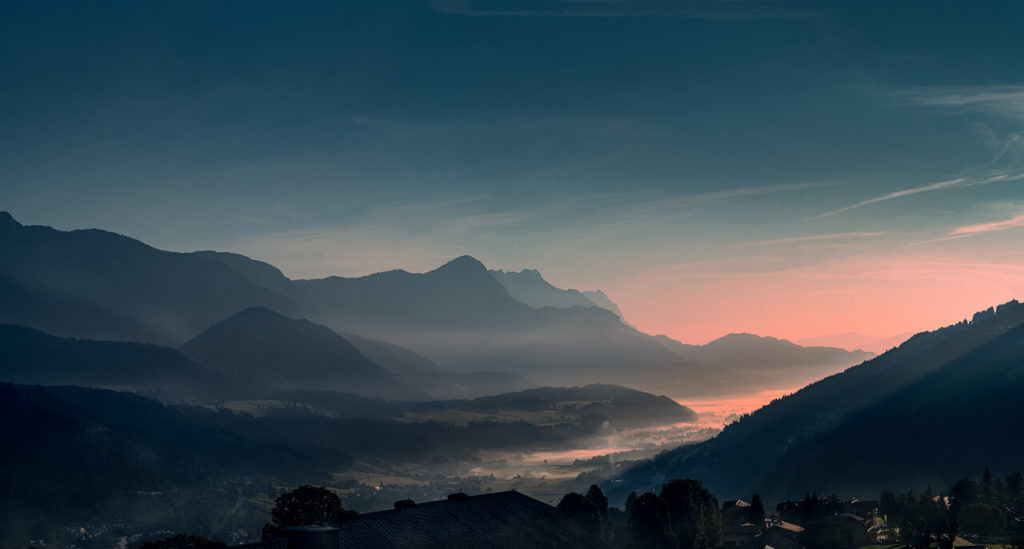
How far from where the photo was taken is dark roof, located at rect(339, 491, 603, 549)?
88.9 m

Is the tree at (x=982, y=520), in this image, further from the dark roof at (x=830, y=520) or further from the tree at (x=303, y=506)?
the tree at (x=303, y=506)

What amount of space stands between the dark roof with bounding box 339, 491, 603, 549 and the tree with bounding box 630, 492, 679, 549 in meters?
45.8

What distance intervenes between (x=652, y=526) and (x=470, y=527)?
68.9 m

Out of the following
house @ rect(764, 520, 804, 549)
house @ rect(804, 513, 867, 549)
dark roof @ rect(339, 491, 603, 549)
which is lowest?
house @ rect(764, 520, 804, 549)

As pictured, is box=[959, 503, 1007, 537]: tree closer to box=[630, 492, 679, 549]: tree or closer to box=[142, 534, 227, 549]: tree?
box=[630, 492, 679, 549]: tree

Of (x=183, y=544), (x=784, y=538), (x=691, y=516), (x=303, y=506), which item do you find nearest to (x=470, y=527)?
(x=303, y=506)

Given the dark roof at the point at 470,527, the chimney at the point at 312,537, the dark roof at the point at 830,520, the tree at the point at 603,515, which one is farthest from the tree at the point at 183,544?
the dark roof at the point at 830,520

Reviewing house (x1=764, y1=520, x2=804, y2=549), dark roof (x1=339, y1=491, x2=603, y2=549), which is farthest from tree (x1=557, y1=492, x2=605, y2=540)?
house (x1=764, y1=520, x2=804, y2=549)

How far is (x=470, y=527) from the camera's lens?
98375 millimetres

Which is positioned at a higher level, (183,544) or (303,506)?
(303,506)

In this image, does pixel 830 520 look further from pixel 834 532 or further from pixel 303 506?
pixel 303 506

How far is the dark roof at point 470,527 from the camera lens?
3499 inches

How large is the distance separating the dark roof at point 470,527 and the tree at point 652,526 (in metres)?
45.8

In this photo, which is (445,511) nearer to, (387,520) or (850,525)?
(387,520)
